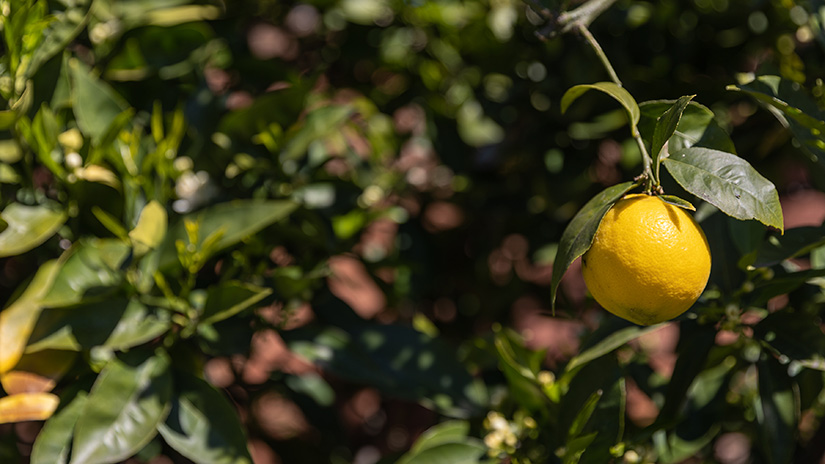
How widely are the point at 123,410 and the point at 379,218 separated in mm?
515

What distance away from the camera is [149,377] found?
0.86 m

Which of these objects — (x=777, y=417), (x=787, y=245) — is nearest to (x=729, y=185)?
(x=787, y=245)

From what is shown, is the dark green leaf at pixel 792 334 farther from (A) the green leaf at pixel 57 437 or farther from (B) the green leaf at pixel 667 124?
(A) the green leaf at pixel 57 437

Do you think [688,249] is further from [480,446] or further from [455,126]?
[455,126]

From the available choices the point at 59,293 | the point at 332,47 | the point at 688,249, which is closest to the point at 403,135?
the point at 332,47

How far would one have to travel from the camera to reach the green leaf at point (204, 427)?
846mm

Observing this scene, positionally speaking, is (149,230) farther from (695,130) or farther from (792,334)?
(792,334)

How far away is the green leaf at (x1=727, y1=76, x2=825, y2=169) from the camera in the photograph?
2.34 ft

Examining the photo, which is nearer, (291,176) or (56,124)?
(56,124)

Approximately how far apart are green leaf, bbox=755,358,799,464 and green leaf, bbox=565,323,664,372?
0.61ft

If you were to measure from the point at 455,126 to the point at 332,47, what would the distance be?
14.9 inches

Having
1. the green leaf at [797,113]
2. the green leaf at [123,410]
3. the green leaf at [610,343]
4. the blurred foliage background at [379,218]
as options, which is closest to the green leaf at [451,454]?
the blurred foliage background at [379,218]

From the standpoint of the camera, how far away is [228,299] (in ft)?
2.75

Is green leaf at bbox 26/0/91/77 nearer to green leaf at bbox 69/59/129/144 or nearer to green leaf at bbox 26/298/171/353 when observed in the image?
green leaf at bbox 69/59/129/144
